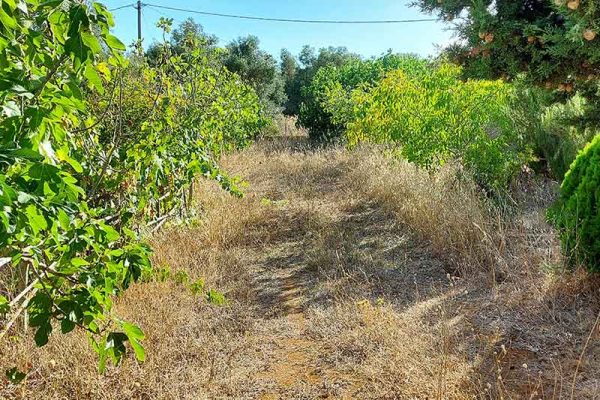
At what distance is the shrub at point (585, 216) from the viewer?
3303 mm

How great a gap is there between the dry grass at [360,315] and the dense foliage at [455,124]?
464mm

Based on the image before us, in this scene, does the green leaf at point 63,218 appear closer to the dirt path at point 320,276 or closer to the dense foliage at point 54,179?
the dense foliage at point 54,179

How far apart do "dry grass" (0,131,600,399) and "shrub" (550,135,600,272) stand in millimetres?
183

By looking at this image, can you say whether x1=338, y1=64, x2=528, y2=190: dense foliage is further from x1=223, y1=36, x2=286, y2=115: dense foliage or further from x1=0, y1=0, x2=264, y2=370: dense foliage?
x1=223, y1=36, x2=286, y2=115: dense foliage

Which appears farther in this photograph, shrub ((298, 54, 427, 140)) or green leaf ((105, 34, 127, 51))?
shrub ((298, 54, 427, 140))

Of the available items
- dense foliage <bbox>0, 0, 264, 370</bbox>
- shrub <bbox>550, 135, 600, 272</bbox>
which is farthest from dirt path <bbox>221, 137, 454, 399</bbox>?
dense foliage <bbox>0, 0, 264, 370</bbox>

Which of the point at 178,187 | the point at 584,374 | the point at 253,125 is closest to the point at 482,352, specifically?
the point at 584,374

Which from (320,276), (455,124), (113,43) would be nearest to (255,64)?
(455,124)

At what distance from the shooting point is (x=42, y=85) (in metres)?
1.25

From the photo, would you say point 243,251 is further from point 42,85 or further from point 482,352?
point 42,85

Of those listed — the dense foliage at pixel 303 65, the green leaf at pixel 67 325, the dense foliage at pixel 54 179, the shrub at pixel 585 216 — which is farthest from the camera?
the dense foliage at pixel 303 65

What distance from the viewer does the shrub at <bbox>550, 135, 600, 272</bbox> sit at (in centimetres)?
330

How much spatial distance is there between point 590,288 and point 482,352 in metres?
1.10

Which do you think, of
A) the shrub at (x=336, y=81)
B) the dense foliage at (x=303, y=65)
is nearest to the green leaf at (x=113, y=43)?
the shrub at (x=336, y=81)
